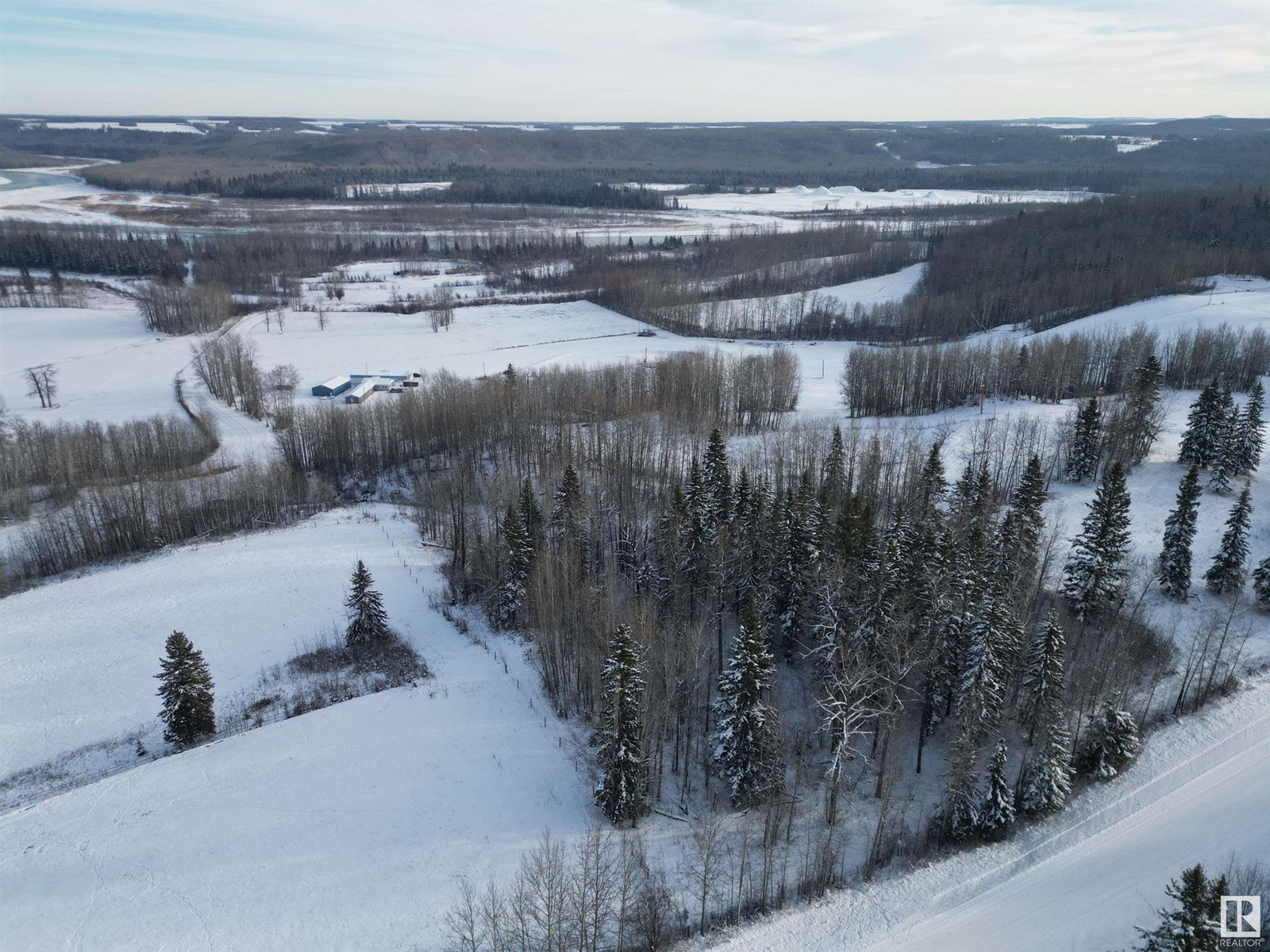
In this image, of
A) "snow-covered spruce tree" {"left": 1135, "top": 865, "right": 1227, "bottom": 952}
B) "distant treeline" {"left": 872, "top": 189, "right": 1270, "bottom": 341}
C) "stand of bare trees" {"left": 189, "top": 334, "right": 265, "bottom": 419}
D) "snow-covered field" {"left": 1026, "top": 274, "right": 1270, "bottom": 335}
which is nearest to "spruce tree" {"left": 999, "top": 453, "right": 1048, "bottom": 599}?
"snow-covered spruce tree" {"left": 1135, "top": 865, "right": 1227, "bottom": 952}

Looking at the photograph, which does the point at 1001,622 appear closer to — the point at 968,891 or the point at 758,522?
the point at 968,891

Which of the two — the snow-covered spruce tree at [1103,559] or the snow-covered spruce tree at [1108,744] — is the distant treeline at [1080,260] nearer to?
the snow-covered spruce tree at [1103,559]

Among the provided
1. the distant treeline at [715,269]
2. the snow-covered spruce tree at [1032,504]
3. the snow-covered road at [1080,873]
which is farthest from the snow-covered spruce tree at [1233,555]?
the distant treeline at [715,269]

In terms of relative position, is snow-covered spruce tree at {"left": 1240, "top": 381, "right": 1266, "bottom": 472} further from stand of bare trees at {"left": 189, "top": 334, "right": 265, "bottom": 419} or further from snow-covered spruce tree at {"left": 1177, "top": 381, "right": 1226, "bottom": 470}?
stand of bare trees at {"left": 189, "top": 334, "right": 265, "bottom": 419}

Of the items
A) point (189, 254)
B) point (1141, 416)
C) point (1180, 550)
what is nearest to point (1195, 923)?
point (1180, 550)

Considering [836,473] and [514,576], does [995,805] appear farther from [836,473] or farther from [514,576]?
[514,576]

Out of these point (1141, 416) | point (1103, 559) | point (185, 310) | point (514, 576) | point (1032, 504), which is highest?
point (1141, 416)

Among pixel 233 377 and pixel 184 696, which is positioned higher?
pixel 233 377
